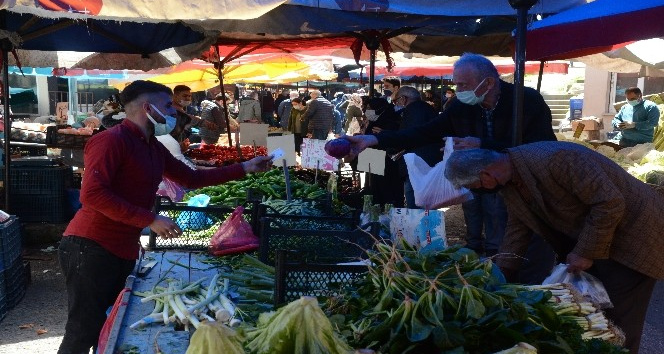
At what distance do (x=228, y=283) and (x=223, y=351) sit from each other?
1.66 meters

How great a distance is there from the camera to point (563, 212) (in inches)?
127

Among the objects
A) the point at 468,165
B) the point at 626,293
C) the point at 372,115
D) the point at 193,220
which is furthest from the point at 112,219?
the point at 372,115

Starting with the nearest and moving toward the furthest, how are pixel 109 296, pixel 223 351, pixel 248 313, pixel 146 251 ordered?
pixel 223 351 < pixel 248 313 < pixel 109 296 < pixel 146 251

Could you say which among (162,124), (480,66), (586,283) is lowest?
(586,283)

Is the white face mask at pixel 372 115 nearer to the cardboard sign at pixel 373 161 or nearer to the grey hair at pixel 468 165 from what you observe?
the cardboard sign at pixel 373 161

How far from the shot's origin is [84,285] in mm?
3619

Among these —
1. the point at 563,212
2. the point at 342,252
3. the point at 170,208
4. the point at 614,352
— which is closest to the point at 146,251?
the point at 170,208

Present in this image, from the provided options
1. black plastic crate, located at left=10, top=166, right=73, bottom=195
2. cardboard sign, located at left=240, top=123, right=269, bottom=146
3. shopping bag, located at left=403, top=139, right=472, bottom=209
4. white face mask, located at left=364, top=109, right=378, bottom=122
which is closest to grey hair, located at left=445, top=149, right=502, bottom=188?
shopping bag, located at left=403, top=139, right=472, bottom=209

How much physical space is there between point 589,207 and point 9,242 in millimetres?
4543

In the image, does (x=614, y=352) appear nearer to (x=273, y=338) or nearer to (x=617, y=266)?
(x=617, y=266)

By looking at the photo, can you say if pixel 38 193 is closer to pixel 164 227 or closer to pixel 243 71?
pixel 164 227

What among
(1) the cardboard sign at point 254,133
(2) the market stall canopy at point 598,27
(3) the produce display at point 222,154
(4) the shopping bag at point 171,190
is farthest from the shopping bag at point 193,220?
(3) the produce display at point 222,154

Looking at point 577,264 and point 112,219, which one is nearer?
point 577,264

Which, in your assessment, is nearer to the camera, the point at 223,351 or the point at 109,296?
the point at 223,351
